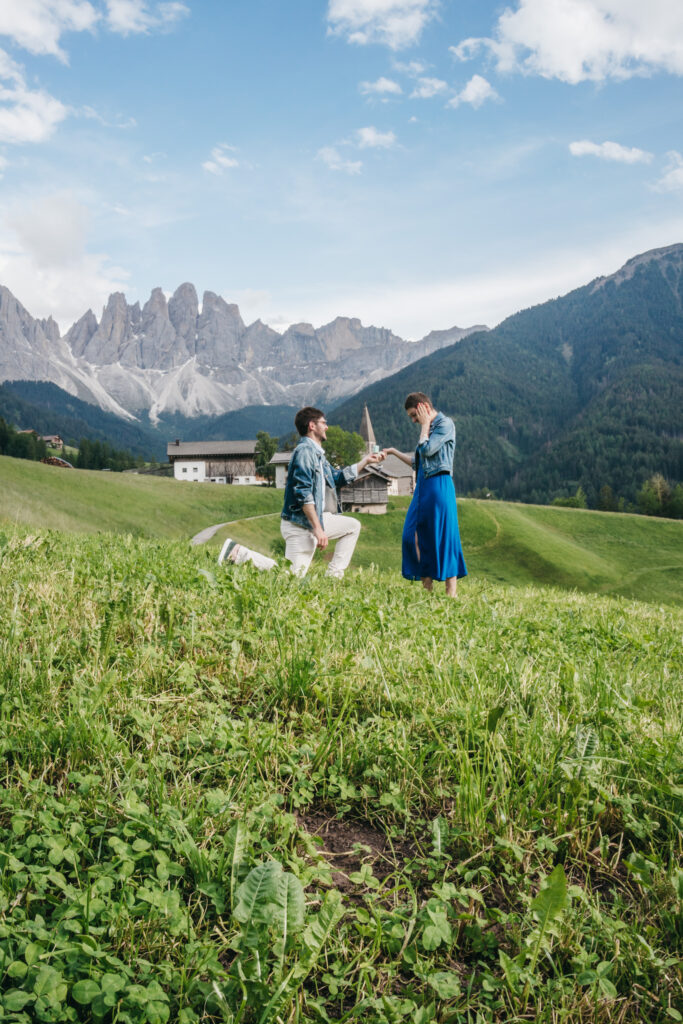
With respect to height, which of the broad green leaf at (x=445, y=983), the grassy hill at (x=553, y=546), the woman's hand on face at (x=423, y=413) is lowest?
the grassy hill at (x=553, y=546)

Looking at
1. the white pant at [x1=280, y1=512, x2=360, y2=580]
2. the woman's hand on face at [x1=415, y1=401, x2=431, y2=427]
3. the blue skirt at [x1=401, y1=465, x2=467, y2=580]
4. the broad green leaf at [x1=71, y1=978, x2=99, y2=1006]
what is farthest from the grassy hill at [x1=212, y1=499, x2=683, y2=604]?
the broad green leaf at [x1=71, y1=978, x2=99, y2=1006]

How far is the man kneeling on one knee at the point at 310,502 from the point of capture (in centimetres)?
1028

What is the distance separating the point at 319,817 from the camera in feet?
9.52

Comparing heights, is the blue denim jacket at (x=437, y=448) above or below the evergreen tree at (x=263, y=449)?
below

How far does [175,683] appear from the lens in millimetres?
3670

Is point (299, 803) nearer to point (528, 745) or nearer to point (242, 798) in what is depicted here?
point (242, 798)

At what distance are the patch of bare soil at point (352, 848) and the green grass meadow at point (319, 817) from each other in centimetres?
2

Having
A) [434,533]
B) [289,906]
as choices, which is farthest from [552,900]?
[434,533]

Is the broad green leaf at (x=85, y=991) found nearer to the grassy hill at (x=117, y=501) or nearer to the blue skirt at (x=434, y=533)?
the blue skirt at (x=434, y=533)

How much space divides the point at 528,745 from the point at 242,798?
5.22 ft

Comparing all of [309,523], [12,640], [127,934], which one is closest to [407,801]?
[127,934]

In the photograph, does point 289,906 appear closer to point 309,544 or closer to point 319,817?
point 319,817

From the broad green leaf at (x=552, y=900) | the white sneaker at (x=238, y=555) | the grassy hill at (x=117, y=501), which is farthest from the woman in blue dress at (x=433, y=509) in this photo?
the grassy hill at (x=117, y=501)

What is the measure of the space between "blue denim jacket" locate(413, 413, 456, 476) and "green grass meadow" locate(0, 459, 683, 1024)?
5359 millimetres
